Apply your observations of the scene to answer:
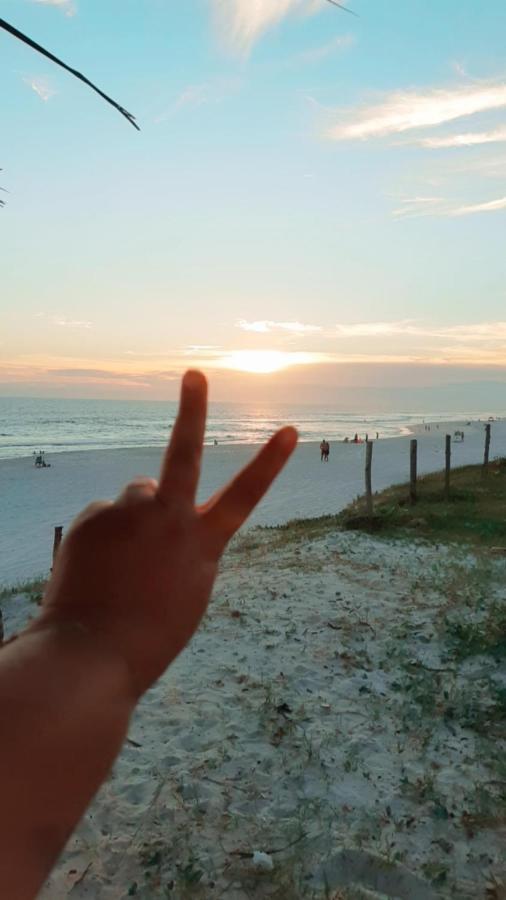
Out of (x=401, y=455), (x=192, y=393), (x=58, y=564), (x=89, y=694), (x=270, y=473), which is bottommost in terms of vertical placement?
(x=401, y=455)

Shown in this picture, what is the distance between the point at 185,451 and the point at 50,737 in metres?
0.56

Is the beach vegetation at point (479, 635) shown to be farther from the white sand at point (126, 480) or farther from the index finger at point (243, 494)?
the white sand at point (126, 480)

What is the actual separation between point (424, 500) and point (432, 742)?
39.4 ft

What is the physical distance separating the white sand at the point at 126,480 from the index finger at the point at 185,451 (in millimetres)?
12552

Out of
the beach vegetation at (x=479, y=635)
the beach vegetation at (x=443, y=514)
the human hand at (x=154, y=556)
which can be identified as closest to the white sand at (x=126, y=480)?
the beach vegetation at (x=443, y=514)

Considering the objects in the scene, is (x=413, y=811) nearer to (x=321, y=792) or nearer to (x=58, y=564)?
Answer: (x=321, y=792)

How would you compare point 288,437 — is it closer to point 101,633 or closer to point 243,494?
point 243,494

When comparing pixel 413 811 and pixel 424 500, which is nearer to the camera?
pixel 413 811

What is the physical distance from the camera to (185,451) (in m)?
1.22

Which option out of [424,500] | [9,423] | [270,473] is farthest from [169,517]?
[9,423]

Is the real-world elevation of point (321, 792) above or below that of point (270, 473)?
below

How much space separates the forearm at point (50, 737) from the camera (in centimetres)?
92

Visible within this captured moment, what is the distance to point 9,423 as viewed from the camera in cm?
8050

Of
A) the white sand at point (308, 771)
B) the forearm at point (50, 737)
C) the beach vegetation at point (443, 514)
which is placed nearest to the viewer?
the forearm at point (50, 737)
